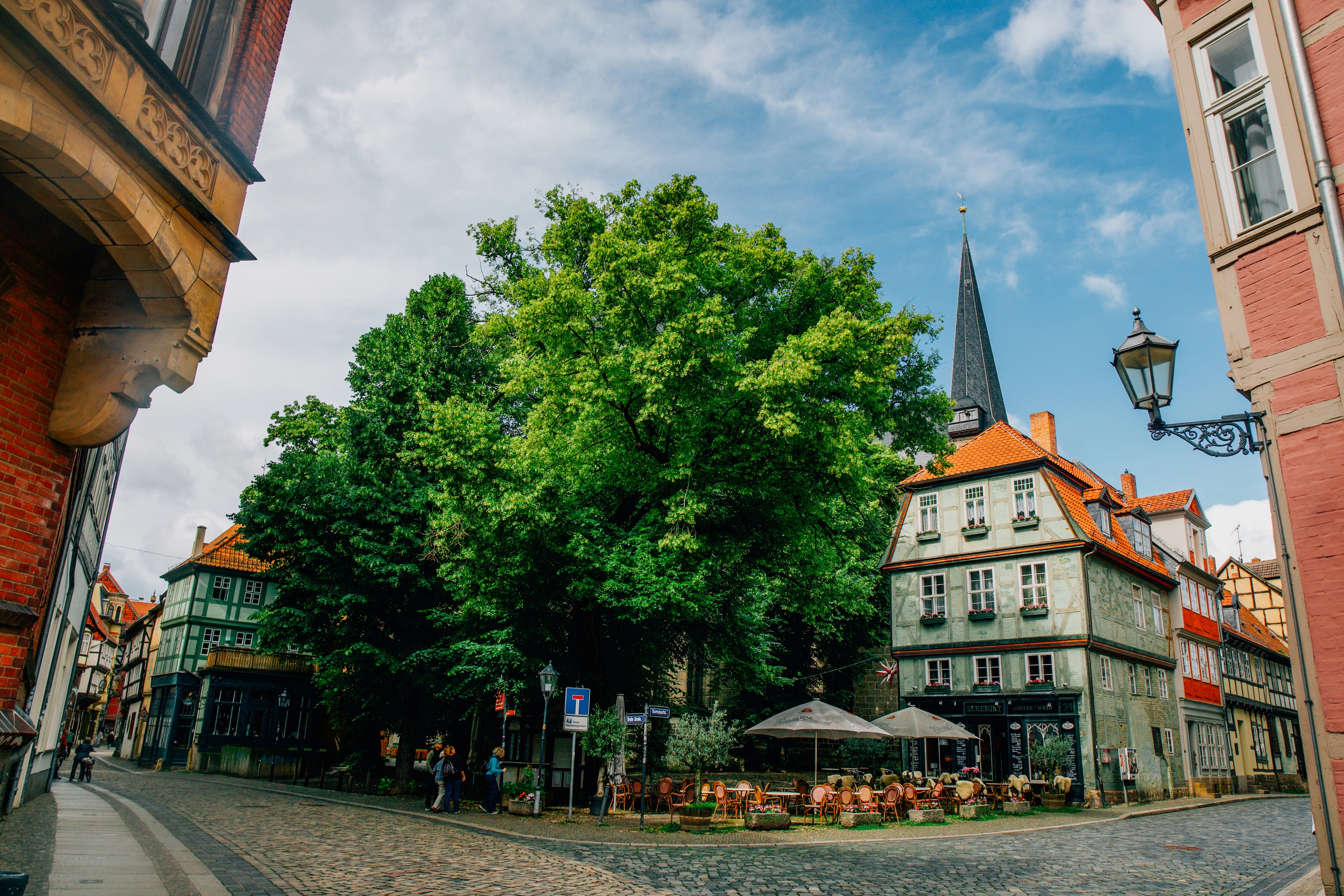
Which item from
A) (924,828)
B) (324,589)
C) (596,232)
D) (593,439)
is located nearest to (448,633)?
(324,589)

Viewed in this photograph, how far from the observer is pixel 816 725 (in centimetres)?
1925

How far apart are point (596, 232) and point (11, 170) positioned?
1601 cm

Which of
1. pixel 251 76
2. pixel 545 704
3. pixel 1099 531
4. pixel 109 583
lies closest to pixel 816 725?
pixel 545 704

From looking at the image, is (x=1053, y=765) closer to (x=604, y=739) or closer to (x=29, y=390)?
(x=604, y=739)

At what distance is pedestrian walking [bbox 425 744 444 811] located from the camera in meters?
19.7

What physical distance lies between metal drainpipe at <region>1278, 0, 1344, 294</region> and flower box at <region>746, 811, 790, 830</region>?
1051 cm

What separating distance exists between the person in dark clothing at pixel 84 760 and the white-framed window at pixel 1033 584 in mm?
29022

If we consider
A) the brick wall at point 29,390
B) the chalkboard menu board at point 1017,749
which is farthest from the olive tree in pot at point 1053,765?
the brick wall at point 29,390

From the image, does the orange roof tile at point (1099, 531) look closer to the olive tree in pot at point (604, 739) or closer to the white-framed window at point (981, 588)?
the white-framed window at point (981, 588)

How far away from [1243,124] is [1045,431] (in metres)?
27.3

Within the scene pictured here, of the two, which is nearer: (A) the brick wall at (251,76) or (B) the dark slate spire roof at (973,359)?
(A) the brick wall at (251,76)

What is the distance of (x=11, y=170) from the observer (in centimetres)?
479

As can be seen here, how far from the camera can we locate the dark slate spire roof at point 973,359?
1992 inches

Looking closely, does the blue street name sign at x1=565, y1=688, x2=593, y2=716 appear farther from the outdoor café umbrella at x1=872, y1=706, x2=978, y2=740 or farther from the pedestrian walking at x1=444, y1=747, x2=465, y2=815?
the outdoor café umbrella at x1=872, y1=706, x2=978, y2=740
